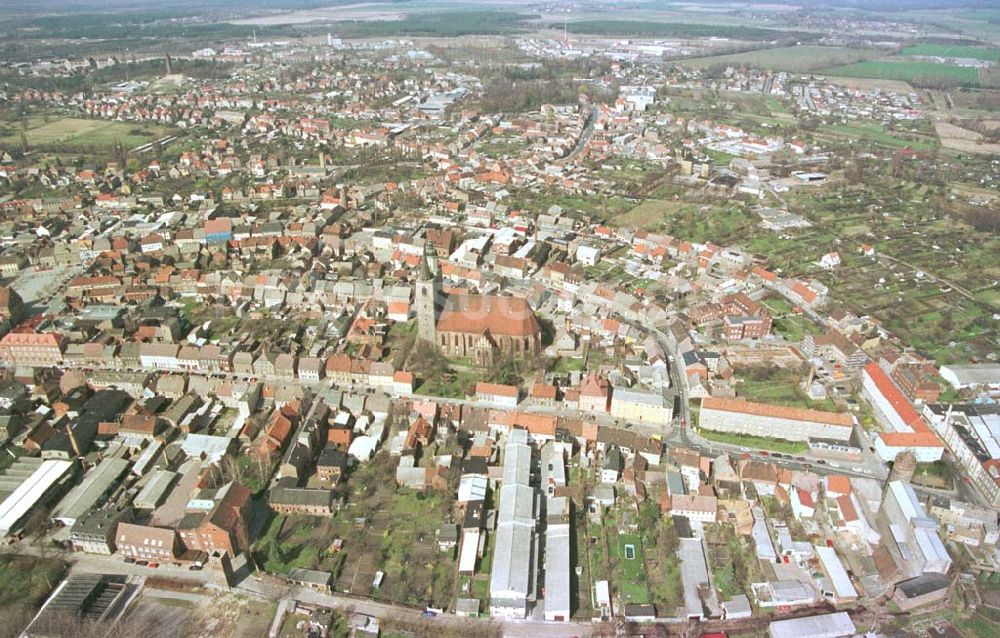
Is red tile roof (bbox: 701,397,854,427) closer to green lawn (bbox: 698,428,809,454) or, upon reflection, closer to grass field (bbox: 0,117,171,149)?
green lawn (bbox: 698,428,809,454)

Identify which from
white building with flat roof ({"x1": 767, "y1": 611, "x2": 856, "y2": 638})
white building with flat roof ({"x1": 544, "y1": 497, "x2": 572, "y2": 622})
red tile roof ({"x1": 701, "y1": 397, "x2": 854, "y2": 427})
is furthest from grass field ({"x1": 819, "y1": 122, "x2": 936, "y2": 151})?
white building with flat roof ({"x1": 544, "y1": 497, "x2": 572, "y2": 622})

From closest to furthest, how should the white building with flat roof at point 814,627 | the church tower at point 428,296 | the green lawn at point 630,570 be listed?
the white building with flat roof at point 814,627 → the green lawn at point 630,570 → the church tower at point 428,296

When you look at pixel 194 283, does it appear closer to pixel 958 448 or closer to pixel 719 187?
pixel 958 448

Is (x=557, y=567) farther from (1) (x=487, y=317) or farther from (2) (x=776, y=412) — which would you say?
(1) (x=487, y=317)

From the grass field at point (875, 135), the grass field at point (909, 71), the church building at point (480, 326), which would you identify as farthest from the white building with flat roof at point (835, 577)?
the grass field at point (909, 71)

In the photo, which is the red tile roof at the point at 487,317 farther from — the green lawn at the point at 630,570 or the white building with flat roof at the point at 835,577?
the white building with flat roof at the point at 835,577

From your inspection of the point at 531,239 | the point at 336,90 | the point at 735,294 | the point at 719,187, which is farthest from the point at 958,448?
the point at 336,90
